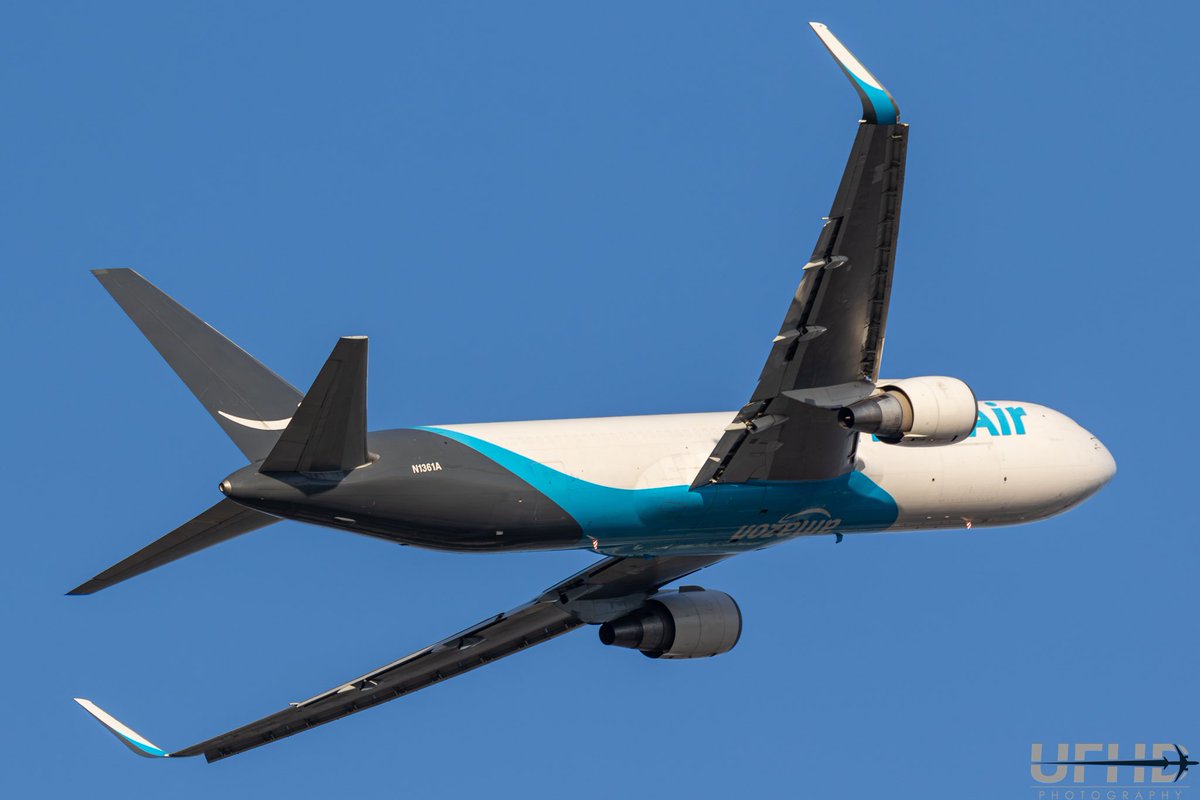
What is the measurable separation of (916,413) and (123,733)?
1926 cm

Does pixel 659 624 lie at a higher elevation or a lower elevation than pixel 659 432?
lower

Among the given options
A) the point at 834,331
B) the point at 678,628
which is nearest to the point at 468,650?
the point at 678,628

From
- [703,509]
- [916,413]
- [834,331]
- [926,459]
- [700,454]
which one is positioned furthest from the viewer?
[926,459]

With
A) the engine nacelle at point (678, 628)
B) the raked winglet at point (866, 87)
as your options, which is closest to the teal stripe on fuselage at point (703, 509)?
the engine nacelle at point (678, 628)

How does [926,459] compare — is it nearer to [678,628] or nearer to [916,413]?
[916,413]

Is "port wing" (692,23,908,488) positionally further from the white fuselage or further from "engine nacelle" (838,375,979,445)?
the white fuselage

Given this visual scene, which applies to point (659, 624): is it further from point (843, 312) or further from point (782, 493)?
point (843, 312)

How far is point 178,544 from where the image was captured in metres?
37.1

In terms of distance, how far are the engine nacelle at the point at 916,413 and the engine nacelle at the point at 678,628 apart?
343 inches

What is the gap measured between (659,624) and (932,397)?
33.1ft

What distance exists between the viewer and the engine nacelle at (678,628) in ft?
149

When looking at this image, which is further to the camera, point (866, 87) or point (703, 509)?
point (703, 509)

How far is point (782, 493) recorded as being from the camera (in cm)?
4019

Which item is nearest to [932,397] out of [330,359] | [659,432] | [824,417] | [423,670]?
[824,417]
